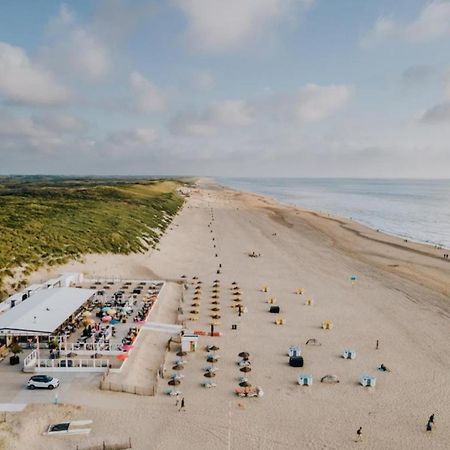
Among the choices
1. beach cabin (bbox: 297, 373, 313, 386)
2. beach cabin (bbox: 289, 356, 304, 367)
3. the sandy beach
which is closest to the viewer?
the sandy beach

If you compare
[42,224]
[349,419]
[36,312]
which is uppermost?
[42,224]

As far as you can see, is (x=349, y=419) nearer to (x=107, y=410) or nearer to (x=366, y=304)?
(x=107, y=410)

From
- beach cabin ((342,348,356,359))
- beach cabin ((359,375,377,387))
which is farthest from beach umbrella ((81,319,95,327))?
beach cabin ((359,375,377,387))

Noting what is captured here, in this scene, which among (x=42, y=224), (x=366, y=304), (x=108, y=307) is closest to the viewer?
(x=108, y=307)

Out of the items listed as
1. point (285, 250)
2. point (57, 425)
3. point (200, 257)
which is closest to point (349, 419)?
point (57, 425)

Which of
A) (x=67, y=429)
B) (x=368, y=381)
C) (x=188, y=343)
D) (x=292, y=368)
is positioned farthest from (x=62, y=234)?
(x=368, y=381)

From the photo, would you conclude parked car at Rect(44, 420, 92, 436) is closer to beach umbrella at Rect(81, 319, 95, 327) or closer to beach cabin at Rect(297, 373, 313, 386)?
beach umbrella at Rect(81, 319, 95, 327)

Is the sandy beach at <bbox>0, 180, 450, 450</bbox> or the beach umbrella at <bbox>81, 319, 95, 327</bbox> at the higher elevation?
the beach umbrella at <bbox>81, 319, 95, 327</bbox>
